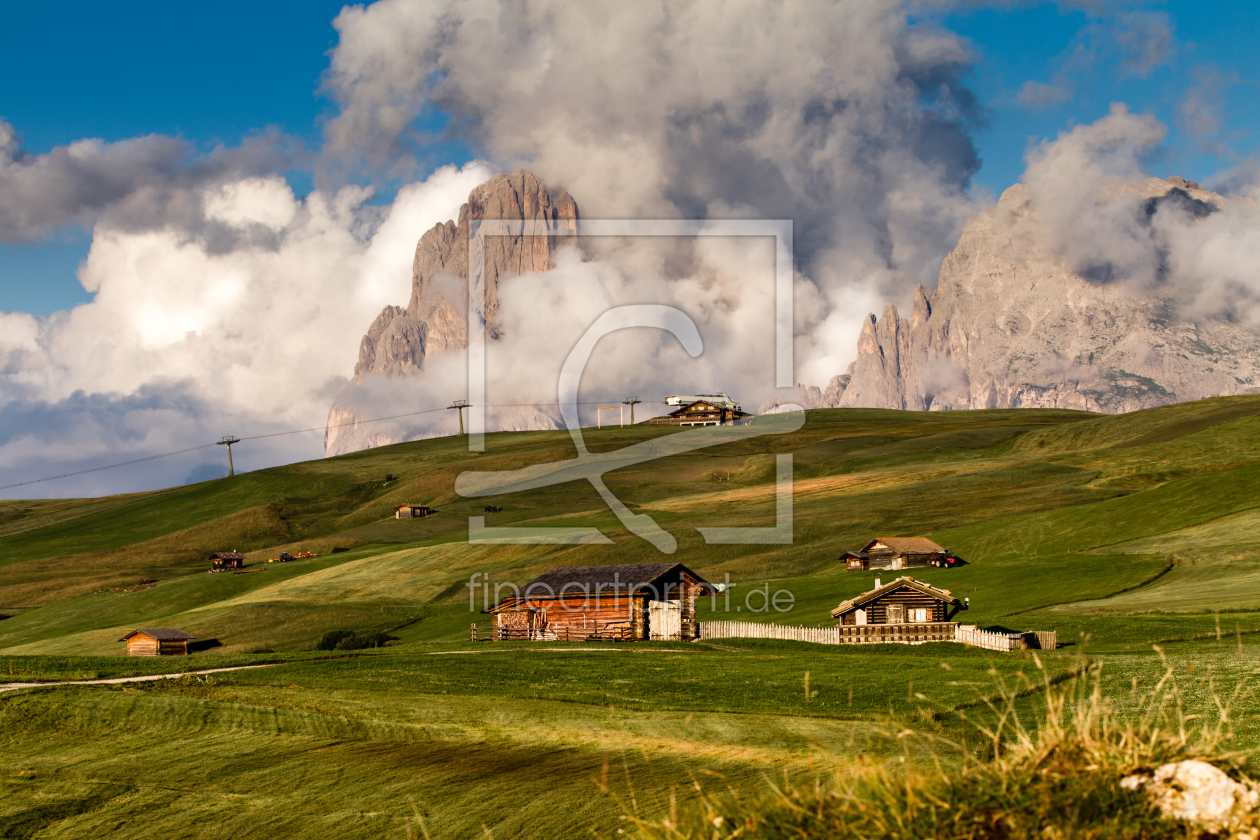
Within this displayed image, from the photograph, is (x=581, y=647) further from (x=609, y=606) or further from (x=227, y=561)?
(x=227, y=561)

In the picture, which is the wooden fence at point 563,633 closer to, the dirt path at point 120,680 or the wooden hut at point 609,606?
the wooden hut at point 609,606

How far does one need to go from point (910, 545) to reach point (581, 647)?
37262mm

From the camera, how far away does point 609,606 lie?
6066cm

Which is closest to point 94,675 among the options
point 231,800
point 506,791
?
point 231,800

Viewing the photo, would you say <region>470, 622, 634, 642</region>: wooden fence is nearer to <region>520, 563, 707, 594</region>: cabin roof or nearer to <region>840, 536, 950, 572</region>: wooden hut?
<region>520, 563, 707, 594</region>: cabin roof

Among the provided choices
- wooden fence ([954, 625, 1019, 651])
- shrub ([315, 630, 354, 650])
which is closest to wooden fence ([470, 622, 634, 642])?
shrub ([315, 630, 354, 650])

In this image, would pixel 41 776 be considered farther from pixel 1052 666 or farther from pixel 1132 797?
pixel 1052 666

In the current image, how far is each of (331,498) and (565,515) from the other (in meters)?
65.6

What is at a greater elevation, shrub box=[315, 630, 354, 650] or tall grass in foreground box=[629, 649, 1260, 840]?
tall grass in foreground box=[629, 649, 1260, 840]

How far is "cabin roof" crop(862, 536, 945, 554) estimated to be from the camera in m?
78.9

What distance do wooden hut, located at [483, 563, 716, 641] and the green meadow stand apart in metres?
4.46

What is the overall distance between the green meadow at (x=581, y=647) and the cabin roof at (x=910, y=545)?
3173 mm

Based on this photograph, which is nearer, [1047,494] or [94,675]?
[94,675]

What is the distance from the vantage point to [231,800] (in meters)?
18.7
